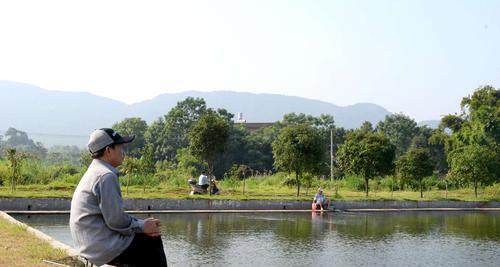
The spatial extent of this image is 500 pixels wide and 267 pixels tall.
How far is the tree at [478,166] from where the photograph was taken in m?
36.9

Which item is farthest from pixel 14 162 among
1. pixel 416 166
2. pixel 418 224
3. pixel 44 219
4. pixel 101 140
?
pixel 101 140

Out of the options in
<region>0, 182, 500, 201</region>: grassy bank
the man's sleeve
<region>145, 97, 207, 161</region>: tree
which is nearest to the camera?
the man's sleeve

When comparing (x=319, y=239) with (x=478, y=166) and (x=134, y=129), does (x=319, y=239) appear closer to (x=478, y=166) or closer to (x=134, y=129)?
(x=478, y=166)

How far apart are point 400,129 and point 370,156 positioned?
147ft

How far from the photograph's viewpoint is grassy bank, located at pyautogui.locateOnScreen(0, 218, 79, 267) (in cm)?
934

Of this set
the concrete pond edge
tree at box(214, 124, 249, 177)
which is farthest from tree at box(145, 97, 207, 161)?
the concrete pond edge

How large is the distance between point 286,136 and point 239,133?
97.6ft

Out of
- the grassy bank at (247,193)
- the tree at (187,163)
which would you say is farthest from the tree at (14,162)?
the tree at (187,163)

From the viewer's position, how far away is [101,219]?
4902 millimetres

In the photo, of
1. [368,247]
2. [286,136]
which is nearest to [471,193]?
[286,136]

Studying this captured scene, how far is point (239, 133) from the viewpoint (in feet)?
205

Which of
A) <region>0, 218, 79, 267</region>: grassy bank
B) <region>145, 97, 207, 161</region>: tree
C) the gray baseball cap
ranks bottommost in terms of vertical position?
<region>0, 218, 79, 267</region>: grassy bank

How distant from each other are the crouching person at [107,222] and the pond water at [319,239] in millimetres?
8236

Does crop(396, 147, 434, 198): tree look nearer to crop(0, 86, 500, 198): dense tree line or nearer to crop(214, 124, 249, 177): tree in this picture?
crop(0, 86, 500, 198): dense tree line
